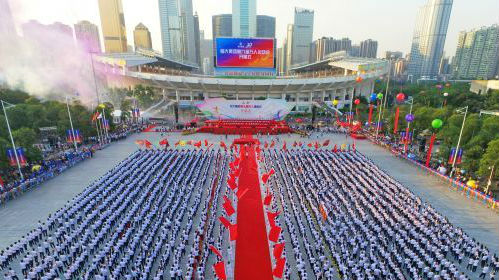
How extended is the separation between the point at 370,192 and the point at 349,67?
54.4 m

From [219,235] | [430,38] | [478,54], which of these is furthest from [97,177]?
[430,38]

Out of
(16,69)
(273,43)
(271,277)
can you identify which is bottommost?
(271,277)

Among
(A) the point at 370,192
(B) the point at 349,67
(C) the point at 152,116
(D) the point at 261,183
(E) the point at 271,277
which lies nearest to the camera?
(E) the point at 271,277

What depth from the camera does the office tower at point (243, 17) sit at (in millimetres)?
165875

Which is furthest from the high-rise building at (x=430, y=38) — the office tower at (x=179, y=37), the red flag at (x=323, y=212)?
the red flag at (x=323, y=212)

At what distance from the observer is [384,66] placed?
244 ft

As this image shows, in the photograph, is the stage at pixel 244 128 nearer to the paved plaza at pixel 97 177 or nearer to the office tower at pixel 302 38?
the paved plaza at pixel 97 177

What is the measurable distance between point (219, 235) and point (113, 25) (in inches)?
7229

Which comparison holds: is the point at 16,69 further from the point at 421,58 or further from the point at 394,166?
the point at 421,58

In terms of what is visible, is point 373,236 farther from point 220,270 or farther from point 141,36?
point 141,36

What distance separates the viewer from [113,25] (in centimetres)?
16050

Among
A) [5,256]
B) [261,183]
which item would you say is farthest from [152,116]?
[5,256]

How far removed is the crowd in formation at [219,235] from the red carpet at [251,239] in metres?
0.74

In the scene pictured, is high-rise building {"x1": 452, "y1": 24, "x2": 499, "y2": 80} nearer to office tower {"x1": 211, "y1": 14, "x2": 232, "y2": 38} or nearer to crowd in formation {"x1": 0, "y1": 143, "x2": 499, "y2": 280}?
office tower {"x1": 211, "y1": 14, "x2": 232, "y2": 38}
